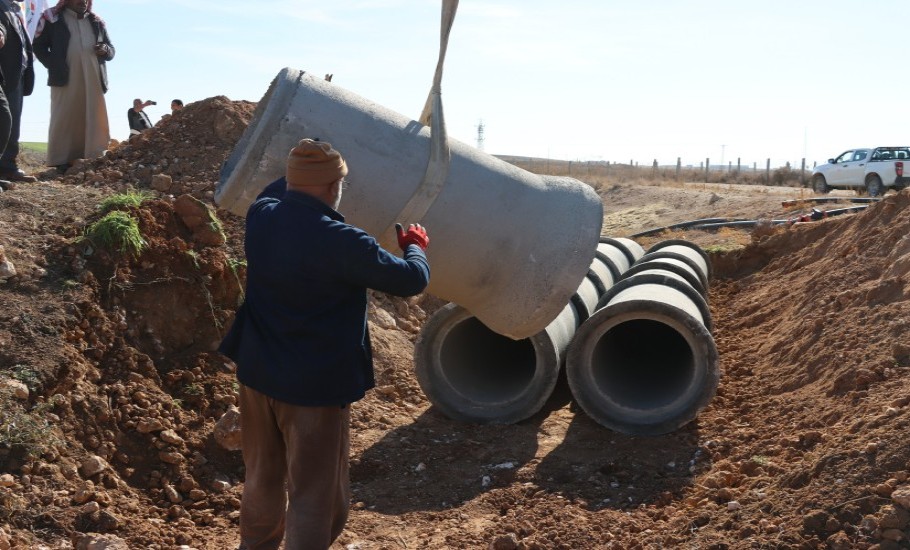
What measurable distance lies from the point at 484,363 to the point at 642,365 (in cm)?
123

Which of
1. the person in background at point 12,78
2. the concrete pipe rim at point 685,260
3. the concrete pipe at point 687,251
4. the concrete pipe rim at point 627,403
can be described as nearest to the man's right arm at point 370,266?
the concrete pipe rim at point 627,403

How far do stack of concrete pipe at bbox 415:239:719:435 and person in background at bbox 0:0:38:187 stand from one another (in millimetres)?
3452

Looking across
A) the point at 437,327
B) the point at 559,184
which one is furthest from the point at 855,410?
the point at 437,327

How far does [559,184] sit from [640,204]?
1491cm

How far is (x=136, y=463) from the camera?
5.01 meters

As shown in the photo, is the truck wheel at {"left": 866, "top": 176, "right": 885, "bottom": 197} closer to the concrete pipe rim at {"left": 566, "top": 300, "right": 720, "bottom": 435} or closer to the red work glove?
the concrete pipe rim at {"left": 566, "top": 300, "right": 720, "bottom": 435}

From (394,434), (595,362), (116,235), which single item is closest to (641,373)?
(595,362)

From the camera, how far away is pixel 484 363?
6.92 meters

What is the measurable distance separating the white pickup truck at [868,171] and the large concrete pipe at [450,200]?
18051 millimetres

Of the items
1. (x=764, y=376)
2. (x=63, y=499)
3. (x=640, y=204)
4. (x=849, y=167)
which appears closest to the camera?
(x=63, y=499)

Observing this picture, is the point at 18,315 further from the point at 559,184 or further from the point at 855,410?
the point at 855,410

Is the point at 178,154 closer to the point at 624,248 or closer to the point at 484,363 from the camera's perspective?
the point at 484,363

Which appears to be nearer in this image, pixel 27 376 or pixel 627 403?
pixel 27 376

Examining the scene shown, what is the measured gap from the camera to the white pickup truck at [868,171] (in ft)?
68.0
